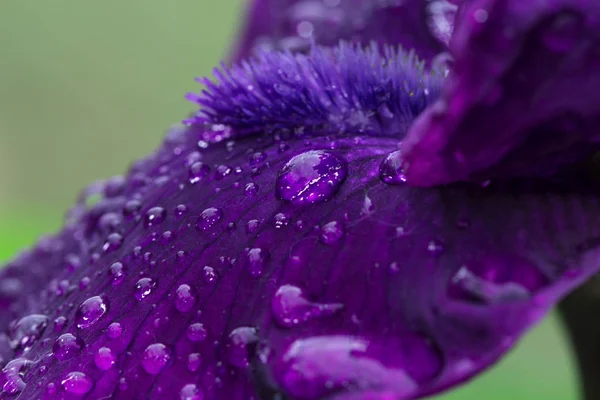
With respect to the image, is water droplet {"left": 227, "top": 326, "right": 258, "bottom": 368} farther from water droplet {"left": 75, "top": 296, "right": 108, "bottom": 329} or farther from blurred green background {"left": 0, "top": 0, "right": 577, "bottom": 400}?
blurred green background {"left": 0, "top": 0, "right": 577, "bottom": 400}

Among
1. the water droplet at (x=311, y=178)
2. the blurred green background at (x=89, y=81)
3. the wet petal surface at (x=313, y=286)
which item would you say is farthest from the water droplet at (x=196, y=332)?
the blurred green background at (x=89, y=81)

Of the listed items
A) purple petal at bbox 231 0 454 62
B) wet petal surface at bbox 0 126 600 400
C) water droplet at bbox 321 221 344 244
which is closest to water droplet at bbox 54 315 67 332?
wet petal surface at bbox 0 126 600 400

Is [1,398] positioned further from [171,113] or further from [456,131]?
[171,113]

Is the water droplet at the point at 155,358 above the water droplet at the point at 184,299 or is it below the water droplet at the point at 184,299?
below

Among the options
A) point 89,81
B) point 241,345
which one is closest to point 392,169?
point 241,345

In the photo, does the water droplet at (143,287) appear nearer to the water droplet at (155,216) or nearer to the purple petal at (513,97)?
the water droplet at (155,216)

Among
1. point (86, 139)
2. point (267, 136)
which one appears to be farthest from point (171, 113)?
point (267, 136)

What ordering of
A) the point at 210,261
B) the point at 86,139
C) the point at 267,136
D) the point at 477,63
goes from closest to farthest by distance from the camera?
the point at 477,63 < the point at 210,261 < the point at 267,136 < the point at 86,139

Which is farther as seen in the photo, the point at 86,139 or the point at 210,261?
the point at 86,139
